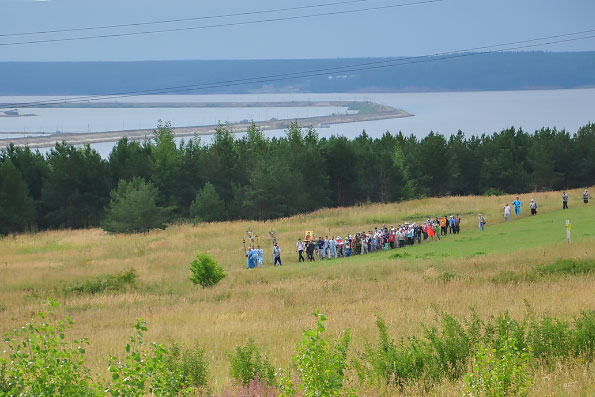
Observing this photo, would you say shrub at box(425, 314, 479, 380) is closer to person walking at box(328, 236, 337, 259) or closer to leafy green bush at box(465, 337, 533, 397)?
leafy green bush at box(465, 337, 533, 397)

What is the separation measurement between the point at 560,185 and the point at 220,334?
7559cm

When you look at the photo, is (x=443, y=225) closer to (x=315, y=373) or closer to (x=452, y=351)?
(x=452, y=351)

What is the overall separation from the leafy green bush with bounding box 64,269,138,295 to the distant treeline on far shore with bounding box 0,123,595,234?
28093 mm

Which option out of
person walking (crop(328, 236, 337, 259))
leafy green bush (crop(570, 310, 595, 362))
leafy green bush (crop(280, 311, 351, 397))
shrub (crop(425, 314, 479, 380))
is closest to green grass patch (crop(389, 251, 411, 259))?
person walking (crop(328, 236, 337, 259))

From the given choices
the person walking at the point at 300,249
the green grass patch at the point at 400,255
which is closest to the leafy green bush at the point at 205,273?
the person walking at the point at 300,249

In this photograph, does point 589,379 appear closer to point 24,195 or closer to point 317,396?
point 317,396

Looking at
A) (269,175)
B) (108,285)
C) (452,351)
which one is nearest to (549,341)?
(452,351)

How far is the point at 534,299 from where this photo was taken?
65.5ft

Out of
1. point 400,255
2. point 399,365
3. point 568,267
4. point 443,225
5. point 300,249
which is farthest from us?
point 443,225

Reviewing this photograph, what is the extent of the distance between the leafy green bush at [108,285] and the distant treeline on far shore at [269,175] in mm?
28093

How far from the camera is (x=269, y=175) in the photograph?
69.0 m

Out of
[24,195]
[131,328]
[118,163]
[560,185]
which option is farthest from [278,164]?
[131,328]

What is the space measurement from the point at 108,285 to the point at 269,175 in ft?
124

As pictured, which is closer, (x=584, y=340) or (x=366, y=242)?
(x=584, y=340)
